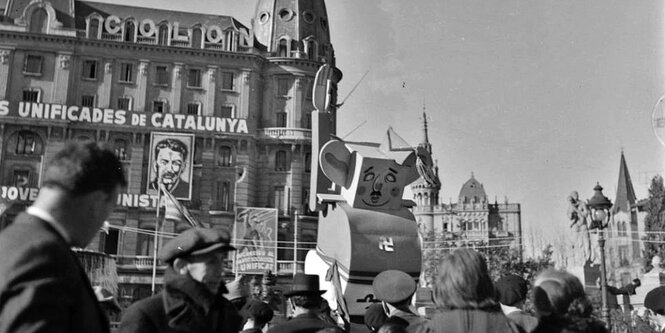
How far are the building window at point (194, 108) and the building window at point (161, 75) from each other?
217 cm

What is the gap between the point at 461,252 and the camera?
11.6 ft

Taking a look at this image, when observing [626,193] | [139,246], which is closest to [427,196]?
[626,193]

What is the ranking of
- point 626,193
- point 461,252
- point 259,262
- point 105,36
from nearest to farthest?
point 461,252, point 259,262, point 105,36, point 626,193

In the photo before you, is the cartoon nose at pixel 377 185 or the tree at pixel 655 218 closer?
the cartoon nose at pixel 377 185

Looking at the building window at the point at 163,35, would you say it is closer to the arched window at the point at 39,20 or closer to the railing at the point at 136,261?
the arched window at the point at 39,20

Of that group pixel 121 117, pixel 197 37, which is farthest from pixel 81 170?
pixel 197 37

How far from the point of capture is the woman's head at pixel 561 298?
142 inches

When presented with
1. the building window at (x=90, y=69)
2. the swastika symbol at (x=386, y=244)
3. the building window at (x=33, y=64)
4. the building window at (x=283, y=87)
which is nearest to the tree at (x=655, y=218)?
the building window at (x=283, y=87)

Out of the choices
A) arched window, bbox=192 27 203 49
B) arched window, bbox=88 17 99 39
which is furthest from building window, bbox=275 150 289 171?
arched window, bbox=88 17 99 39

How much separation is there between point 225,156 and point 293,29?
1095 cm

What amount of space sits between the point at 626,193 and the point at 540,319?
82.5m

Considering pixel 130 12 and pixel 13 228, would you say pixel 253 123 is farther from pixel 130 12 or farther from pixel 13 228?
pixel 13 228

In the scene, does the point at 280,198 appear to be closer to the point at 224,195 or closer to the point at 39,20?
the point at 224,195

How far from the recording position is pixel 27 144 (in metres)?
39.1
